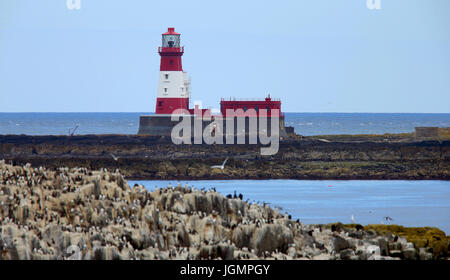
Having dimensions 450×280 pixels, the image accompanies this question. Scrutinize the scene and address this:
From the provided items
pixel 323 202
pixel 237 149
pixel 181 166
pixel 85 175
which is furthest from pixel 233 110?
pixel 85 175

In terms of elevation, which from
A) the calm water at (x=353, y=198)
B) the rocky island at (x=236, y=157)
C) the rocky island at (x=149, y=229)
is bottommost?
the rocky island at (x=149, y=229)

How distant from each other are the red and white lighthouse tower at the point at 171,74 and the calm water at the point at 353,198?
1548 cm

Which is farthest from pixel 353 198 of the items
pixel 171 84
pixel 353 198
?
pixel 171 84

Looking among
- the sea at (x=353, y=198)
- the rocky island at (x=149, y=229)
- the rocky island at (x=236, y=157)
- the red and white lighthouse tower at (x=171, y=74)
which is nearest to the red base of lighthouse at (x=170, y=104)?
the red and white lighthouse tower at (x=171, y=74)

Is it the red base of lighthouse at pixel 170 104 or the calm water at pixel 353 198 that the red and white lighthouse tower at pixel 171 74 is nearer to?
the red base of lighthouse at pixel 170 104

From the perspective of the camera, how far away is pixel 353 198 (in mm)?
49750

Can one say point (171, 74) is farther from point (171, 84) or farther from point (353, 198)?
point (353, 198)

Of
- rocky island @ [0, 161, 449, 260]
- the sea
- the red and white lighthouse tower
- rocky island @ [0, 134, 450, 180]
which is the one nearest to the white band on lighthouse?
the red and white lighthouse tower

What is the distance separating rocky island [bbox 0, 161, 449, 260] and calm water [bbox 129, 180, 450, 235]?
13.0 meters

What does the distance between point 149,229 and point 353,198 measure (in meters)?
26.8

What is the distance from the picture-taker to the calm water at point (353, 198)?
139 ft

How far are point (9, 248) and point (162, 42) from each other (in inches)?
1875

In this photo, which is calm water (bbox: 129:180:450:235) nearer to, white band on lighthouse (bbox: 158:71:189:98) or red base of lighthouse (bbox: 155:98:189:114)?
white band on lighthouse (bbox: 158:71:189:98)

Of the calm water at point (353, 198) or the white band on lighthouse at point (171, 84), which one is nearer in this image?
the calm water at point (353, 198)
